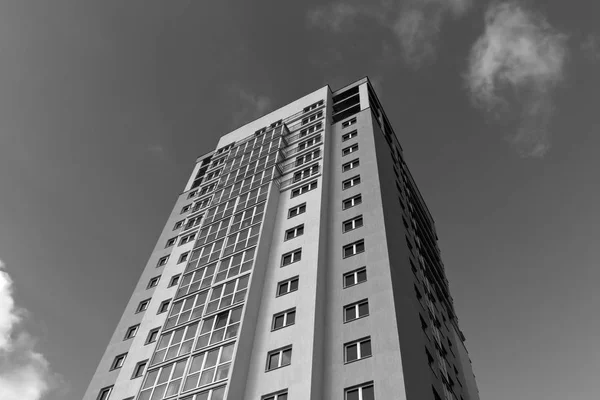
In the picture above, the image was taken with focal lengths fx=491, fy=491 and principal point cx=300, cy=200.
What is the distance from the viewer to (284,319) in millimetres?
25500

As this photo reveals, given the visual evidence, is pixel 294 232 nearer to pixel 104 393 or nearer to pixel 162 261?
pixel 162 261

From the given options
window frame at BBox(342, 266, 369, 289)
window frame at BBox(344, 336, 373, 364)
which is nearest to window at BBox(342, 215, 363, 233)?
window frame at BBox(342, 266, 369, 289)

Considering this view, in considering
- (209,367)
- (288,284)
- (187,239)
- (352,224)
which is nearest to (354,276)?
(288,284)

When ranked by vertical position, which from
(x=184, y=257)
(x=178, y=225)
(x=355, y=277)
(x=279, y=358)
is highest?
(x=178, y=225)

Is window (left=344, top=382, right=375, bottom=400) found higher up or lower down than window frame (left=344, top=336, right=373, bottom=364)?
lower down

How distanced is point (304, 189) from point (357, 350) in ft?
51.2

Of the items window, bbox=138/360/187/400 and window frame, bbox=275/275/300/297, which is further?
window frame, bbox=275/275/300/297

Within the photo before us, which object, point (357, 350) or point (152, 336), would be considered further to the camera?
point (152, 336)

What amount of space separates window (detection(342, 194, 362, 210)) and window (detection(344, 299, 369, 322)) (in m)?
8.95

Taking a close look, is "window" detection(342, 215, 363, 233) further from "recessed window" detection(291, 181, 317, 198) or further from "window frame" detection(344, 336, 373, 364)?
"window frame" detection(344, 336, 373, 364)

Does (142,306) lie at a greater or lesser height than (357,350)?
greater

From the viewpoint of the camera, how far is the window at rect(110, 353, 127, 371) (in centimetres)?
3062

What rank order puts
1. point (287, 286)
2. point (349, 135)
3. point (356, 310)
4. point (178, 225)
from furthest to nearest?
point (178, 225), point (349, 135), point (287, 286), point (356, 310)

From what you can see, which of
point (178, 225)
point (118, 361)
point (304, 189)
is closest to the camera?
point (118, 361)
